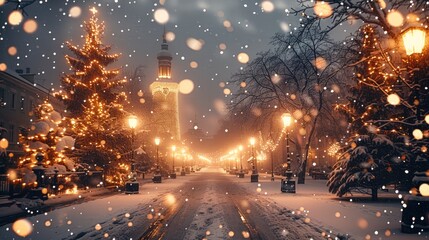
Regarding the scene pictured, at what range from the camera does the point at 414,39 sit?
31.7 ft

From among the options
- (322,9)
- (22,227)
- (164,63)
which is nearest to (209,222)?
(22,227)

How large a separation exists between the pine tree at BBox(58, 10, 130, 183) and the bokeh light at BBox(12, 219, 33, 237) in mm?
17671

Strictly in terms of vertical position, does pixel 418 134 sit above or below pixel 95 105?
below

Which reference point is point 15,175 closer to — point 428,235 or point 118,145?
point 118,145

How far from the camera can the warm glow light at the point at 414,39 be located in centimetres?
962

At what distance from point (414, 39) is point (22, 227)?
38.6 feet

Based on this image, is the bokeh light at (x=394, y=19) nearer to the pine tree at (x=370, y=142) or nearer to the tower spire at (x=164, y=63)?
the pine tree at (x=370, y=142)

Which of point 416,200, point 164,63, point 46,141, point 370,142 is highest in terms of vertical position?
point 164,63

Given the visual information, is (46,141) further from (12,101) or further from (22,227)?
(12,101)

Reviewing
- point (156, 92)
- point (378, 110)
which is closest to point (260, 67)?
point (378, 110)

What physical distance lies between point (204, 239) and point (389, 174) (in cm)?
1194

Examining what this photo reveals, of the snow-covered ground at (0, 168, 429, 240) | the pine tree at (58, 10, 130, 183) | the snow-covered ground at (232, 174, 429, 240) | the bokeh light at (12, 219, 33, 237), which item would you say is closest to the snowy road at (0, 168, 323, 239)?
the snow-covered ground at (0, 168, 429, 240)

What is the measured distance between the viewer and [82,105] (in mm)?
31469

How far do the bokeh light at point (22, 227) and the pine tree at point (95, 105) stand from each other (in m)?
17.7
